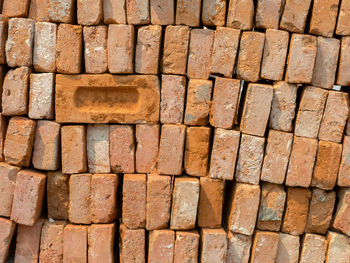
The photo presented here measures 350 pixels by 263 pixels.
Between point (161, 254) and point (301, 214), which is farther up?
point (301, 214)

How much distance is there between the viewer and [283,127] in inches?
115

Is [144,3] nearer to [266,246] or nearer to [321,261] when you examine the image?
[266,246]

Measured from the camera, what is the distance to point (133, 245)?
119 inches

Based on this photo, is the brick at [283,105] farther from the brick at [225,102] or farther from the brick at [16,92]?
the brick at [16,92]

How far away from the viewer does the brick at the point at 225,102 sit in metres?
2.88

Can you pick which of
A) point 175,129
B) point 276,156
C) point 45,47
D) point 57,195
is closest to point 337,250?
point 276,156

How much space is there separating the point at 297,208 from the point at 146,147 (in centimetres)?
172

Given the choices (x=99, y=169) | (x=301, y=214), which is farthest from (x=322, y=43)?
(x=99, y=169)

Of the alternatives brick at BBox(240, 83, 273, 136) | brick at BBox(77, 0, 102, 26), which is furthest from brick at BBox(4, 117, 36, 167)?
brick at BBox(240, 83, 273, 136)

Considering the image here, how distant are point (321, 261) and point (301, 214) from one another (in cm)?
57

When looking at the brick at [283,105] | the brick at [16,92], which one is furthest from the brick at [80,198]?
the brick at [283,105]

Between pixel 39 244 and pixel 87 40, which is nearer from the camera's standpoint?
pixel 87 40

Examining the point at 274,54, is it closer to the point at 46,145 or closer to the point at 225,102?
the point at 225,102

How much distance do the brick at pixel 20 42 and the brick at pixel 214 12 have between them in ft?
5.75
